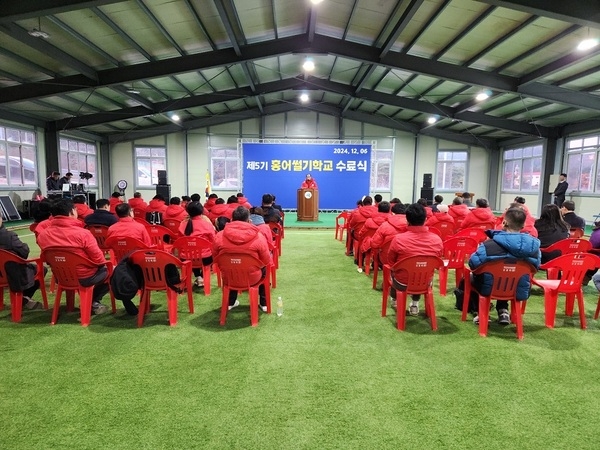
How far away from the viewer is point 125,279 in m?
2.83

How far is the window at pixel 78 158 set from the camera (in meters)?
12.7

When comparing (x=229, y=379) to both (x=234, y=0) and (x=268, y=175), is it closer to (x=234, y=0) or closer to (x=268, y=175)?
(x=234, y=0)

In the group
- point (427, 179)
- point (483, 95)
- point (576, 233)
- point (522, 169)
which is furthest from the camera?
point (522, 169)

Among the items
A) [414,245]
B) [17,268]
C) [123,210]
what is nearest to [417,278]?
[414,245]

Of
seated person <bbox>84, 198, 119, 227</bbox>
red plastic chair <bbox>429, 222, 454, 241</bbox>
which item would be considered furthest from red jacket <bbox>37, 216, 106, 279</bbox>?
red plastic chair <bbox>429, 222, 454, 241</bbox>

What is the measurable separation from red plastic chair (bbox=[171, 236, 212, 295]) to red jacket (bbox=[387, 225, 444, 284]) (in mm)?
2038

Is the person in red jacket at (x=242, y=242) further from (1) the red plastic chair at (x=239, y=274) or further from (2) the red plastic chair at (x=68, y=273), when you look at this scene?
(2) the red plastic chair at (x=68, y=273)

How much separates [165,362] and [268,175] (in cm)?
1091

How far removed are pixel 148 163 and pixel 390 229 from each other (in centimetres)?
1418

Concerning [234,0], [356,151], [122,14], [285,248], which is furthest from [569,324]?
[356,151]

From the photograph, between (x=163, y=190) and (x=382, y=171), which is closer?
(x=163, y=190)

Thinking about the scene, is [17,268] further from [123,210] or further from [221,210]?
[221,210]

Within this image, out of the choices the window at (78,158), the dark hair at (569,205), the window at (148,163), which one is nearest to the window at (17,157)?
the window at (78,158)

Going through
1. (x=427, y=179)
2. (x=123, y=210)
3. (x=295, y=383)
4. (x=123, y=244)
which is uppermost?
(x=427, y=179)
